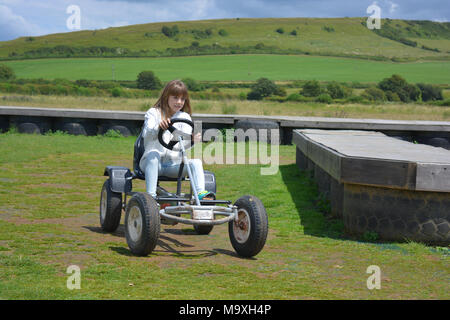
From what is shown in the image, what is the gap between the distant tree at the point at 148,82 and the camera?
2409 inches

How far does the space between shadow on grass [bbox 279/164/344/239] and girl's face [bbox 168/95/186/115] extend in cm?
202

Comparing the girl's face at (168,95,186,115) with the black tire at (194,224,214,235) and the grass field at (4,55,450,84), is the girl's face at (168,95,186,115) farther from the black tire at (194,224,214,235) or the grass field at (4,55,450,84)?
the grass field at (4,55,450,84)

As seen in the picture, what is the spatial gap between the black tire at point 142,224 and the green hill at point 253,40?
87.4m

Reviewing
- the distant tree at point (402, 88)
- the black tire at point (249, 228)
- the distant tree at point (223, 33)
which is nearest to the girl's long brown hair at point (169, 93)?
the black tire at point (249, 228)

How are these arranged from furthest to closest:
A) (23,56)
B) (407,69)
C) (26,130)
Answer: (23,56) → (407,69) → (26,130)

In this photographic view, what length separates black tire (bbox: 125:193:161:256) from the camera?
5.29 meters

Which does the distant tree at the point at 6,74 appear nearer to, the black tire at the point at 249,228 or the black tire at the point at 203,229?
the black tire at the point at 203,229

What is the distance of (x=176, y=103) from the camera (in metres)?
6.18

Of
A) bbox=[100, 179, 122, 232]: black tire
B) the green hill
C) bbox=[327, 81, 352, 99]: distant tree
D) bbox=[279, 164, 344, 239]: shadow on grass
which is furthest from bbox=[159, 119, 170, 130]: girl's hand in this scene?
the green hill

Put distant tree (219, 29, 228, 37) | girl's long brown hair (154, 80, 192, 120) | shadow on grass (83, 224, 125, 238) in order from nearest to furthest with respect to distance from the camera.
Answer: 1. girl's long brown hair (154, 80, 192, 120)
2. shadow on grass (83, 224, 125, 238)
3. distant tree (219, 29, 228, 37)
